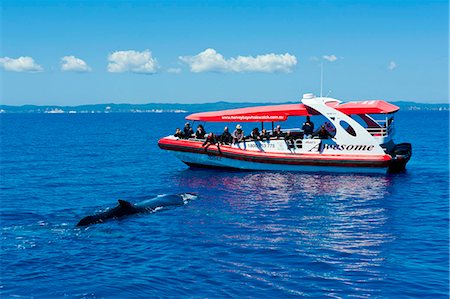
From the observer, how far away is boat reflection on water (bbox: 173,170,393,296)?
15.8 meters

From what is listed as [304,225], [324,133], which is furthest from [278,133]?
[304,225]

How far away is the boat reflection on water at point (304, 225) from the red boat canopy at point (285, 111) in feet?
14.2

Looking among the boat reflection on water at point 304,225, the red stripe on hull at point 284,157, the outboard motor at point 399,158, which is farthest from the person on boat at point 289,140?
the outboard motor at point 399,158

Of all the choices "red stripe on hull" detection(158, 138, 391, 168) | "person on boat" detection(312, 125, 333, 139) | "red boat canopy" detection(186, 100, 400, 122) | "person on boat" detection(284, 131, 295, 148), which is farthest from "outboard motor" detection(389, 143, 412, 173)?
"person on boat" detection(284, 131, 295, 148)

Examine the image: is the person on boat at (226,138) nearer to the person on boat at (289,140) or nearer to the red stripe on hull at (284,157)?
the red stripe on hull at (284,157)

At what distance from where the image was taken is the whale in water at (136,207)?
21188 millimetres

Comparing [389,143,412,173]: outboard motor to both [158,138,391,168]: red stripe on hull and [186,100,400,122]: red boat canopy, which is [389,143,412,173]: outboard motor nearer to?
[158,138,391,168]: red stripe on hull

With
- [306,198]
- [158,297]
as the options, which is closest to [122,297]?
[158,297]

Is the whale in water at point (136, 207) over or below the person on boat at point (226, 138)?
below

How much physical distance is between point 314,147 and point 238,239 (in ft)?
53.2

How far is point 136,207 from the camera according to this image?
2328cm

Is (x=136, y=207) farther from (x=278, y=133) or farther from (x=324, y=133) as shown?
(x=324, y=133)

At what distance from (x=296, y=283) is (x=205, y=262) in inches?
127

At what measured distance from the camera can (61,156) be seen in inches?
2025
